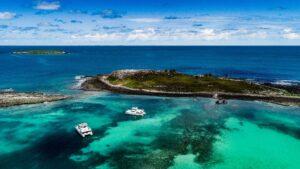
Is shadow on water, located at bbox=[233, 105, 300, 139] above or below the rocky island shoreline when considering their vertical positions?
below

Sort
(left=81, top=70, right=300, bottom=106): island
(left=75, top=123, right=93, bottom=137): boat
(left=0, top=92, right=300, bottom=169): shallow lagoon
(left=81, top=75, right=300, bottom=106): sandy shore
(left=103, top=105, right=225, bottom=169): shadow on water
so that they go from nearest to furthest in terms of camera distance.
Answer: (left=103, top=105, right=225, bottom=169): shadow on water
(left=0, top=92, right=300, bottom=169): shallow lagoon
(left=75, top=123, right=93, bottom=137): boat
(left=81, top=75, right=300, bottom=106): sandy shore
(left=81, top=70, right=300, bottom=106): island

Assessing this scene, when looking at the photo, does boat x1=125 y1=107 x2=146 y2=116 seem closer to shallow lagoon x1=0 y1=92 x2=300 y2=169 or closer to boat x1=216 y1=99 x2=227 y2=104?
shallow lagoon x1=0 y1=92 x2=300 y2=169

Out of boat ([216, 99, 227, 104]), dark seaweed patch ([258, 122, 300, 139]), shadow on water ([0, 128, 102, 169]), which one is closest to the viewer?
shadow on water ([0, 128, 102, 169])

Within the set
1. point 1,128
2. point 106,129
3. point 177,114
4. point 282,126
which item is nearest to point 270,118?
point 282,126

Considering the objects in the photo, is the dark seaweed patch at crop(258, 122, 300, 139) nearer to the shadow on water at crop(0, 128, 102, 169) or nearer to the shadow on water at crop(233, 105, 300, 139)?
the shadow on water at crop(233, 105, 300, 139)

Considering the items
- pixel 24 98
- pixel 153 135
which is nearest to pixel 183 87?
pixel 153 135

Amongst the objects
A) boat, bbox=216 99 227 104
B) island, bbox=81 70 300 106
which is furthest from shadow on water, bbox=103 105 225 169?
island, bbox=81 70 300 106

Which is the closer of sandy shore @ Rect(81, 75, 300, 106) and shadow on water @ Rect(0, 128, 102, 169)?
shadow on water @ Rect(0, 128, 102, 169)

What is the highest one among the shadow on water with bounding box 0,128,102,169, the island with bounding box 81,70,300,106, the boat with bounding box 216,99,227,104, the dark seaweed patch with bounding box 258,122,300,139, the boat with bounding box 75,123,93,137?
the island with bounding box 81,70,300,106
